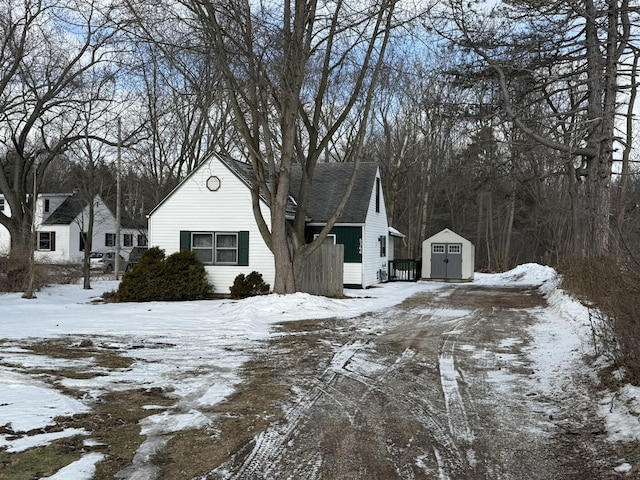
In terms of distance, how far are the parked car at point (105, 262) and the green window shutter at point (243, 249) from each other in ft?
55.2

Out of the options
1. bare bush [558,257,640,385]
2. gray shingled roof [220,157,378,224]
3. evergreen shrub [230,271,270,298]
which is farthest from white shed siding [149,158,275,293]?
bare bush [558,257,640,385]

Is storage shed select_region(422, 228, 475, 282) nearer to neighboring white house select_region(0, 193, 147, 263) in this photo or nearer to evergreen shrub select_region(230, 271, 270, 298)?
evergreen shrub select_region(230, 271, 270, 298)

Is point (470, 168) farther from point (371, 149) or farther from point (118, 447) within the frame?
point (118, 447)

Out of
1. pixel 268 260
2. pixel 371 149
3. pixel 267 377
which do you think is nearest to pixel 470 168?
pixel 371 149

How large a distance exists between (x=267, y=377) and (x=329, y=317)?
6737 millimetres

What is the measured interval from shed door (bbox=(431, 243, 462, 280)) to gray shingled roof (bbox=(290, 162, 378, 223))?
7946mm

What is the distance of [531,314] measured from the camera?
1545 centimetres

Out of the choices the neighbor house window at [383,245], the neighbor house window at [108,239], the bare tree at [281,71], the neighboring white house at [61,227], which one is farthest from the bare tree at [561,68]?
the neighbor house window at [108,239]

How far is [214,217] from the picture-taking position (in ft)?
70.3

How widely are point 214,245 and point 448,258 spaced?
593 inches

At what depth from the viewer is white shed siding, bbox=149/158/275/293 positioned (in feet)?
69.3

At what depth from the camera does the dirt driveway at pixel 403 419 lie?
15.7 feet

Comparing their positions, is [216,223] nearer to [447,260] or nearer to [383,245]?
[383,245]

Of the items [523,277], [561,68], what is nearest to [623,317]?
[561,68]
